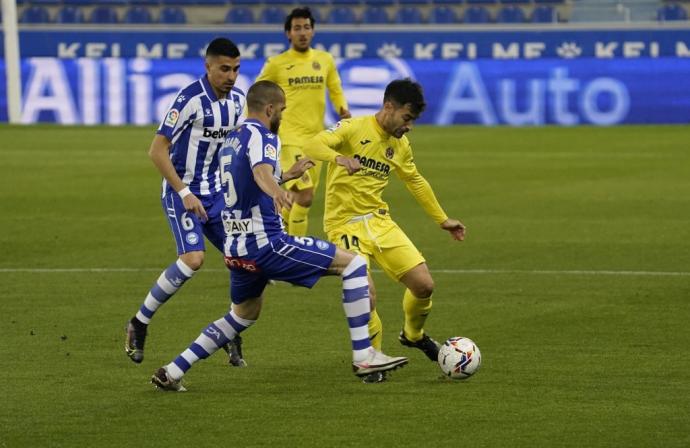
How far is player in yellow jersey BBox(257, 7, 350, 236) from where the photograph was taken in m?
13.7

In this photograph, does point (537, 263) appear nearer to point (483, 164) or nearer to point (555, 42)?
point (483, 164)

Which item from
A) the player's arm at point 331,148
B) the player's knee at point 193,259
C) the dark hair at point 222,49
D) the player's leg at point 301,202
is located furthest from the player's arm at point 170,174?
the player's leg at point 301,202

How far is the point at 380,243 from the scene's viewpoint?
27.8ft

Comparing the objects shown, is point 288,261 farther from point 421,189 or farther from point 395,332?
point 395,332

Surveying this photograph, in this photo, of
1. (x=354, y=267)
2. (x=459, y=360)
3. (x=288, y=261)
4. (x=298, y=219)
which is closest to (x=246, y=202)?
(x=288, y=261)

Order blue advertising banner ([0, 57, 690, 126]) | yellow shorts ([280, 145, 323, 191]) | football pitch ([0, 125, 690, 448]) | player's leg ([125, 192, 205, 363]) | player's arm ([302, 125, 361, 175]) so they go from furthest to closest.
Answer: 1. blue advertising banner ([0, 57, 690, 126])
2. yellow shorts ([280, 145, 323, 191])
3. player's leg ([125, 192, 205, 363])
4. player's arm ([302, 125, 361, 175])
5. football pitch ([0, 125, 690, 448])

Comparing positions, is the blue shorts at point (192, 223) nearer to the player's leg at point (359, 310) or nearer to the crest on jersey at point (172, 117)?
the crest on jersey at point (172, 117)

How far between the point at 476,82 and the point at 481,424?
24.4m

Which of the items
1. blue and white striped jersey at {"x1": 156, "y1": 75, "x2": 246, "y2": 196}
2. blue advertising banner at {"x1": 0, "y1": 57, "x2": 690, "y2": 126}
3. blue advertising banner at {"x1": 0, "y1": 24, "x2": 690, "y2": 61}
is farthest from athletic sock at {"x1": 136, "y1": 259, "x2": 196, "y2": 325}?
blue advertising banner at {"x1": 0, "y1": 24, "x2": 690, "y2": 61}

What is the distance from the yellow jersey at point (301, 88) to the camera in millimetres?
13922

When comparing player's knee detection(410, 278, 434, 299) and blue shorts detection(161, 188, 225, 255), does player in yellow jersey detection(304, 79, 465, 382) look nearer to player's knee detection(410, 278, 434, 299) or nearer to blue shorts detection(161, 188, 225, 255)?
player's knee detection(410, 278, 434, 299)

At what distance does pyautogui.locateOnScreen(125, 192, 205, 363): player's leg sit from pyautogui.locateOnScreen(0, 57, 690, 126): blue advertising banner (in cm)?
2165

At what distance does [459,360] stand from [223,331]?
130 centimetres

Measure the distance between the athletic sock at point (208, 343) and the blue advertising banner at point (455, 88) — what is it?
22640mm
